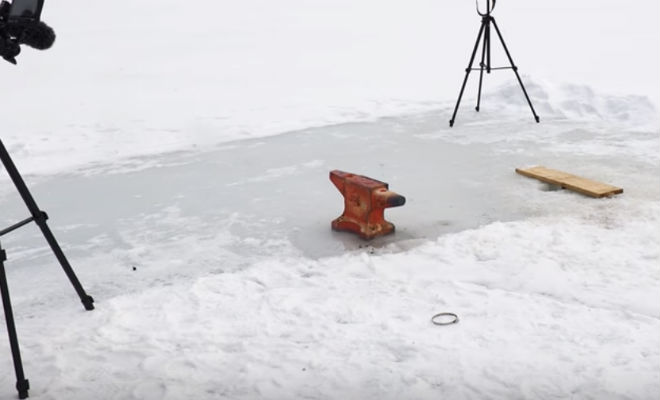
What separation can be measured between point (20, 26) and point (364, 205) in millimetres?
2889

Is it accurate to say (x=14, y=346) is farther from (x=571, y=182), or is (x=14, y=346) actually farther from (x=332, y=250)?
(x=571, y=182)

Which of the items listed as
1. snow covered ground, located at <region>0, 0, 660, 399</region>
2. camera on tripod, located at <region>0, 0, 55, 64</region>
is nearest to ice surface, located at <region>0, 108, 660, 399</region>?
snow covered ground, located at <region>0, 0, 660, 399</region>

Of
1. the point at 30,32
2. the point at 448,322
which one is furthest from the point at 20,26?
the point at 448,322

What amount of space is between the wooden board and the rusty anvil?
2.00 metres

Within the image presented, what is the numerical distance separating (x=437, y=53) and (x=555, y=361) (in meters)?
15.7

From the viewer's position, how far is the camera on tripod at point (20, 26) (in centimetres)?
332

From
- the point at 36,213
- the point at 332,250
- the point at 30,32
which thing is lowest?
the point at 332,250

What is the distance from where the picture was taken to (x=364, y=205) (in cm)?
540

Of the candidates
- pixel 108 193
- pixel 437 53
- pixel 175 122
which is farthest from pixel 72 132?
pixel 437 53

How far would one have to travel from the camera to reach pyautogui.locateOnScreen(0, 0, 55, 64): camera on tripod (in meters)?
3.32

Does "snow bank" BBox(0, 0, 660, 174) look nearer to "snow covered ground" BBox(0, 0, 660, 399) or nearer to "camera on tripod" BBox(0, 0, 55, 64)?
"snow covered ground" BBox(0, 0, 660, 399)

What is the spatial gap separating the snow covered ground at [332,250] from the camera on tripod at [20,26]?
5.57 ft

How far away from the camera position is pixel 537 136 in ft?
28.9

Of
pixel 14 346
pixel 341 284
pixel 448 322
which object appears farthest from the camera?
pixel 341 284
